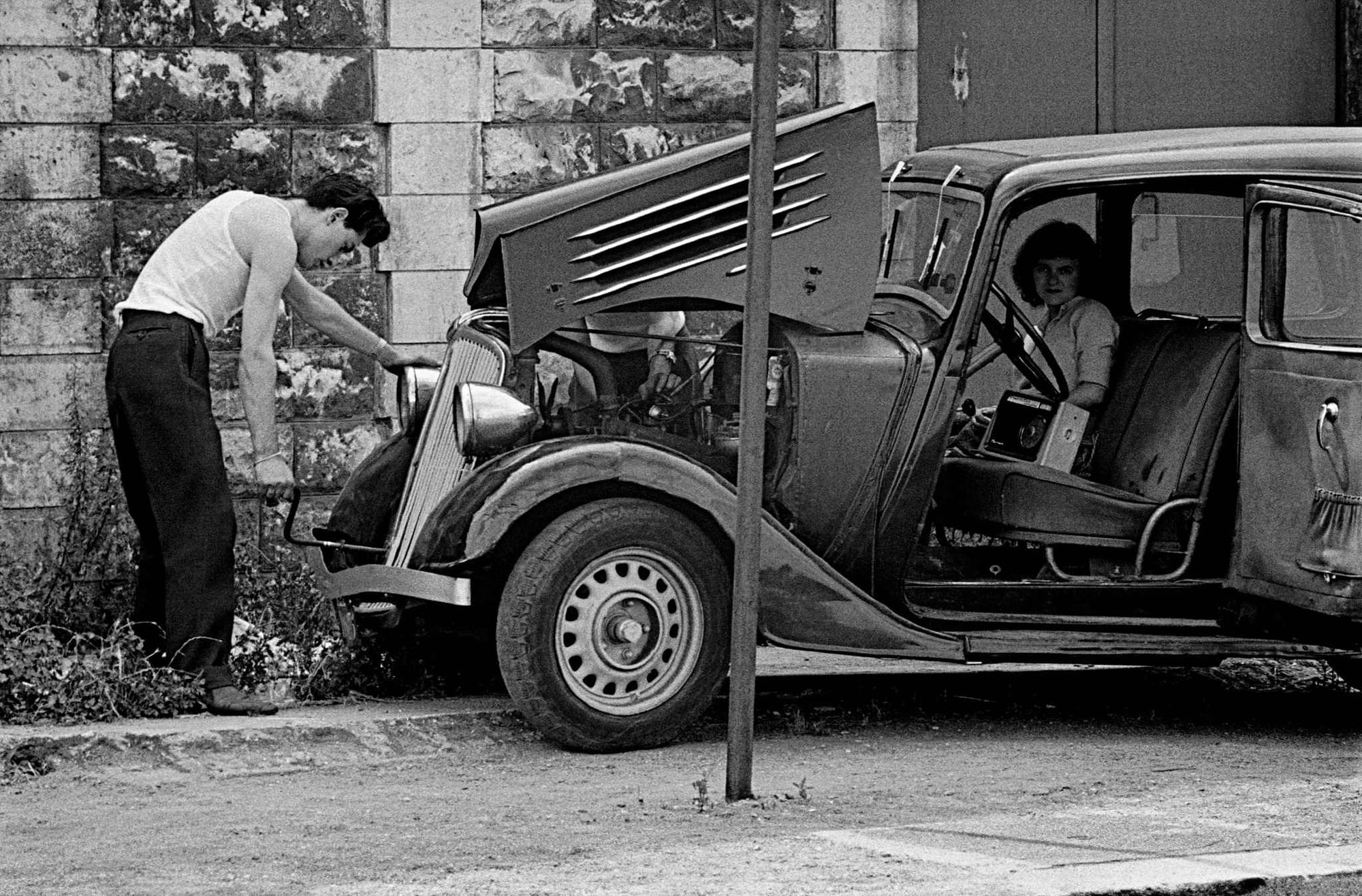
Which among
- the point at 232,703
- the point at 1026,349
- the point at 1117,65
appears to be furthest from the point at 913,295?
the point at 1117,65

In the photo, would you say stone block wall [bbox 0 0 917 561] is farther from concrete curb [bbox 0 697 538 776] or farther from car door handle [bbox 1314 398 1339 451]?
car door handle [bbox 1314 398 1339 451]

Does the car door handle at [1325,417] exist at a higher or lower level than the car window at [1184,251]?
lower

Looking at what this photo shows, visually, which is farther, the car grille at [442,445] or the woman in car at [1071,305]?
the woman in car at [1071,305]

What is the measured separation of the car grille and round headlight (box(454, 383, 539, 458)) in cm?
16

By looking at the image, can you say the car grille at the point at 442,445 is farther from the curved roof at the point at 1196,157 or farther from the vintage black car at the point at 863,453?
the curved roof at the point at 1196,157

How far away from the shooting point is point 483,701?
7.69 m

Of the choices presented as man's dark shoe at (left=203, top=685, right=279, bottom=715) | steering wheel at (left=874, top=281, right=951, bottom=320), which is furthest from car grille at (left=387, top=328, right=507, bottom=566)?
steering wheel at (left=874, top=281, right=951, bottom=320)

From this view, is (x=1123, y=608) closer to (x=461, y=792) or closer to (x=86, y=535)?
(x=461, y=792)

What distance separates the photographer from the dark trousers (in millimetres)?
7336

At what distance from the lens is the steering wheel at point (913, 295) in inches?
293

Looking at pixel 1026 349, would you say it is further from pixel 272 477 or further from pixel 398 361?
pixel 272 477

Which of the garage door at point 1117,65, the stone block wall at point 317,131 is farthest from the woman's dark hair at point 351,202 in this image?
the garage door at point 1117,65

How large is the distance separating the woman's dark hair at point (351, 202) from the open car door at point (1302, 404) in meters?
2.99

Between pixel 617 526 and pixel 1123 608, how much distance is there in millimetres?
1904
